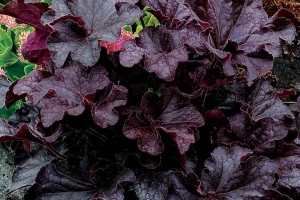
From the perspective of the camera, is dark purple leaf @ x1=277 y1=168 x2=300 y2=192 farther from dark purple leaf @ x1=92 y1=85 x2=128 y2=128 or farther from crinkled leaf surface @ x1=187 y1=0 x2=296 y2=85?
dark purple leaf @ x1=92 y1=85 x2=128 y2=128

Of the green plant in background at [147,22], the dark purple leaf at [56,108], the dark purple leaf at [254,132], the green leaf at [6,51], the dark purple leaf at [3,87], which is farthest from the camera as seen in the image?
the green leaf at [6,51]

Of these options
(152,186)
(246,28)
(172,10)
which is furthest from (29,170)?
(246,28)

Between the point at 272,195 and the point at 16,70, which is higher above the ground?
the point at 272,195

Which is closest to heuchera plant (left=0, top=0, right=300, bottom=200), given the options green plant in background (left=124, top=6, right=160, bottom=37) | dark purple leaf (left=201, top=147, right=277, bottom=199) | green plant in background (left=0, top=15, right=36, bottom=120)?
dark purple leaf (left=201, top=147, right=277, bottom=199)

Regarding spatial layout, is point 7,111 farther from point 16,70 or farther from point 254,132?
point 254,132

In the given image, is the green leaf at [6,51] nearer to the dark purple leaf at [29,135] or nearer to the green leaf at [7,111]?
the green leaf at [7,111]

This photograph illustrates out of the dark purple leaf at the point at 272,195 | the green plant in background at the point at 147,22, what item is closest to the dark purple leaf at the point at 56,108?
the dark purple leaf at the point at 272,195

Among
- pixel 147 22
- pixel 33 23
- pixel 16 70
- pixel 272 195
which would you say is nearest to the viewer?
pixel 272 195
